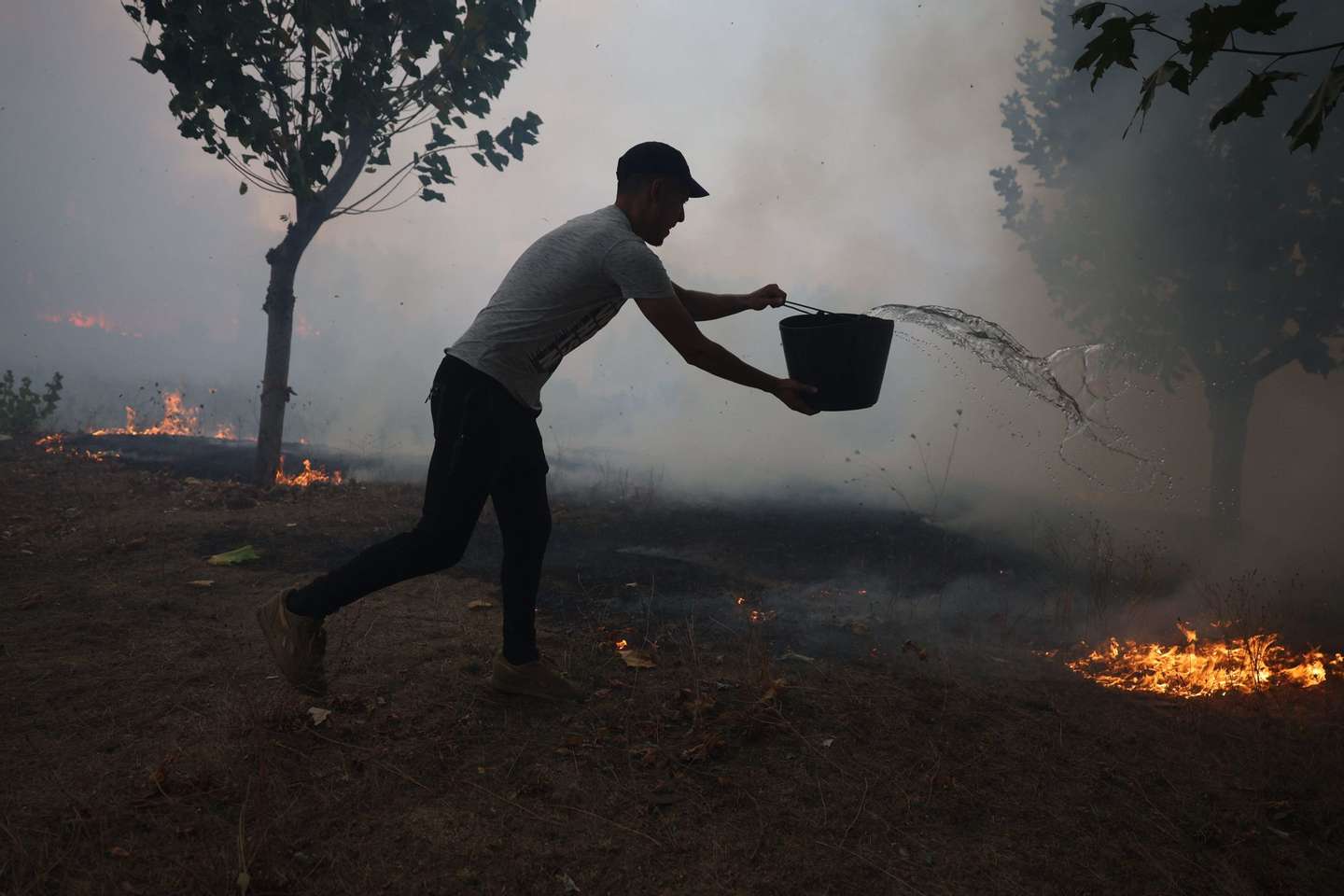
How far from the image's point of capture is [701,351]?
2.71 m

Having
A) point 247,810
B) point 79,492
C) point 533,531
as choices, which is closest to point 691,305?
point 533,531

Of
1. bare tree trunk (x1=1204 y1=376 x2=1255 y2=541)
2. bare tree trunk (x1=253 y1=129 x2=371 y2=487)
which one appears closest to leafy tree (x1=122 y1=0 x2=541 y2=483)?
bare tree trunk (x1=253 y1=129 x2=371 y2=487)

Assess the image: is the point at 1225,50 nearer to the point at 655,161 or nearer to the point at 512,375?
the point at 655,161

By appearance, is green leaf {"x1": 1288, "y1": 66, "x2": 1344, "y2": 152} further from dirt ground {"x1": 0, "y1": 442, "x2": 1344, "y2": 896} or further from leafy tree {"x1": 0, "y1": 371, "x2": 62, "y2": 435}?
leafy tree {"x1": 0, "y1": 371, "x2": 62, "y2": 435}

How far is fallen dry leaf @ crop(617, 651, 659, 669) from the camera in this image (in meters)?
3.37

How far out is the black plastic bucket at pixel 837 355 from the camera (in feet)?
9.68

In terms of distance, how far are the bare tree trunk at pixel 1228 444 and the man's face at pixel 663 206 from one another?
8597mm

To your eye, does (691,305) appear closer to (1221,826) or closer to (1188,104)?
(1221,826)

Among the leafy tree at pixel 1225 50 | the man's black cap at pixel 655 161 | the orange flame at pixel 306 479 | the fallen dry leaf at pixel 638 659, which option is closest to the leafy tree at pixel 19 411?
the orange flame at pixel 306 479

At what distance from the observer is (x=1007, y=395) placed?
15.5m

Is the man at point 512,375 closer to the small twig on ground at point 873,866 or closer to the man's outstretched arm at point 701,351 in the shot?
the man's outstretched arm at point 701,351

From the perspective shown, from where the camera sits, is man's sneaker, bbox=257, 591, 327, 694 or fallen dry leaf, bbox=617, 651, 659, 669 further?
fallen dry leaf, bbox=617, 651, 659, 669

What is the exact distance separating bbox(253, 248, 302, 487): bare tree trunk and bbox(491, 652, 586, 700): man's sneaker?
5898 mm

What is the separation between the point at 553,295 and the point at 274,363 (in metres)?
6.27
